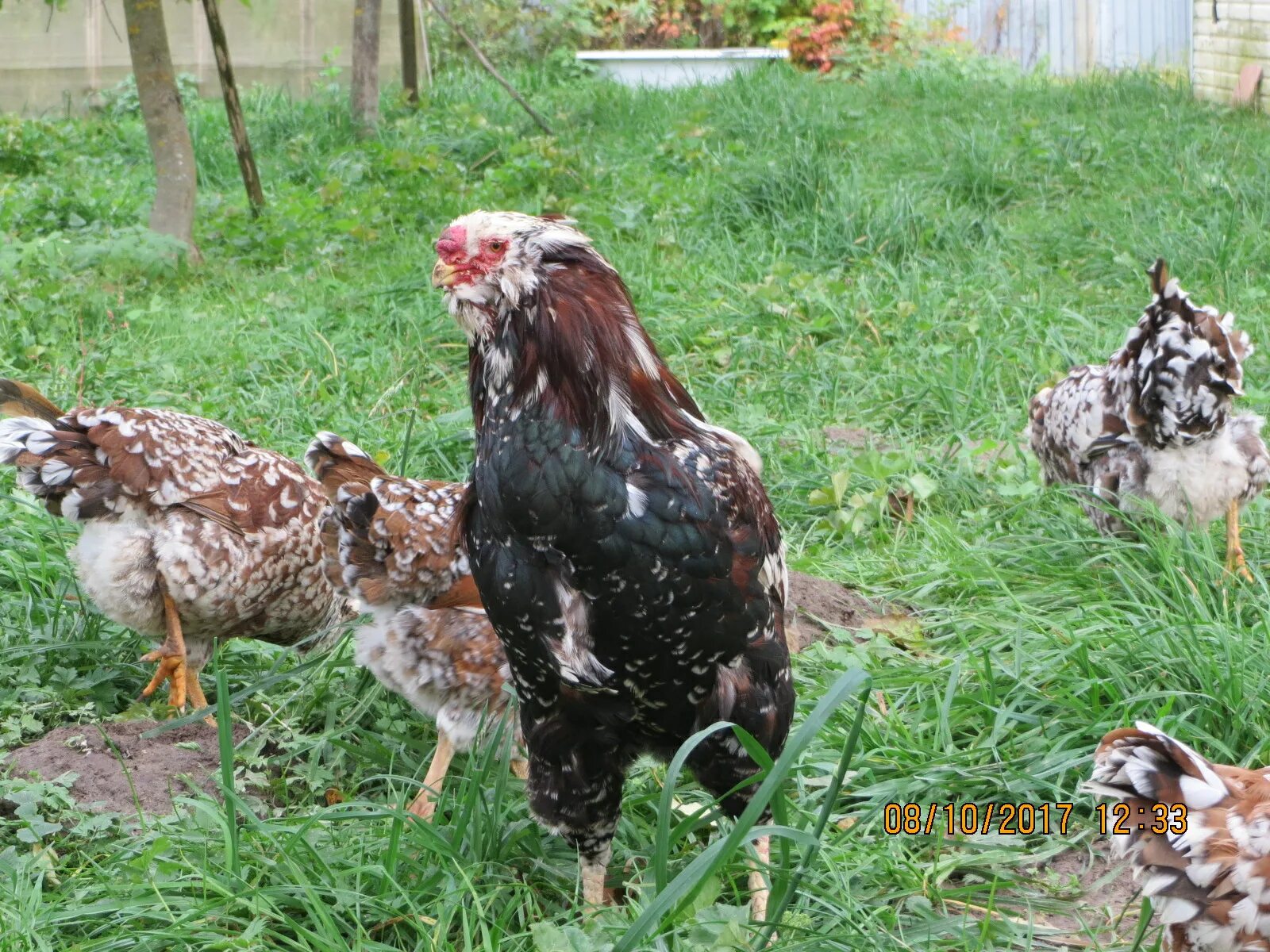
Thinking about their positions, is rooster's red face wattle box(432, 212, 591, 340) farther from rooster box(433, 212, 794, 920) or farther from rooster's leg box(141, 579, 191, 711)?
rooster's leg box(141, 579, 191, 711)

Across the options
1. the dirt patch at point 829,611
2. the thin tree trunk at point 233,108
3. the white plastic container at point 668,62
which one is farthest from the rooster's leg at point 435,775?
the white plastic container at point 668,62

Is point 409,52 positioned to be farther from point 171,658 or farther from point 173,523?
point 171,658

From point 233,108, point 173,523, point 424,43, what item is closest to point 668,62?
point 424,43

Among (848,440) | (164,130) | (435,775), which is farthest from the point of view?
(164,130)

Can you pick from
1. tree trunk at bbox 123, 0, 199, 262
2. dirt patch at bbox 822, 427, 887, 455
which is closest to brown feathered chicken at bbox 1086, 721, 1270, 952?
dirt patch at bbox 822, 427, 887, 455

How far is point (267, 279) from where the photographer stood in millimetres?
7293

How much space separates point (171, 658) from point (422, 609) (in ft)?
2.94

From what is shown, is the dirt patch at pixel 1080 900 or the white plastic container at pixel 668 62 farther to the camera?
the white plastic container at pixel 668 62

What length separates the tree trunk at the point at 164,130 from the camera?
7.28 m

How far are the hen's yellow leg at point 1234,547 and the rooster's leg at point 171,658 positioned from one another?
121 inches

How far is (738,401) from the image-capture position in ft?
18.4

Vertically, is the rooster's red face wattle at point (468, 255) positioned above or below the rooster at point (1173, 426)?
above

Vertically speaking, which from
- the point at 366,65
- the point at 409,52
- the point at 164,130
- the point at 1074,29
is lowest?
the point at 164,130
